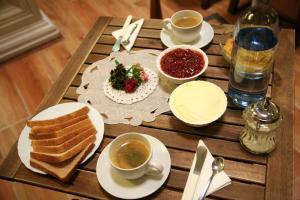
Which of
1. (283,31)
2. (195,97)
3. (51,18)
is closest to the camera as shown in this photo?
(195,97)

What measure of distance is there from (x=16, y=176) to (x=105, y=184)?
274 millimetres

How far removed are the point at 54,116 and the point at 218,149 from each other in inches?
20.5

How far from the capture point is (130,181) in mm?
847

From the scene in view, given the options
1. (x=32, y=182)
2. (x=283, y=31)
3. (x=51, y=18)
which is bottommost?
(x=51, y=18)

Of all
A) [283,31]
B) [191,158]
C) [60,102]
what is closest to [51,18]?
[60,102]

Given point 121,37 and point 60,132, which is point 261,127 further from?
point 121,37

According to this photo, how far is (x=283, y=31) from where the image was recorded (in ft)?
4.01

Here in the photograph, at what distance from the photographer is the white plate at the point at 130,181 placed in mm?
824

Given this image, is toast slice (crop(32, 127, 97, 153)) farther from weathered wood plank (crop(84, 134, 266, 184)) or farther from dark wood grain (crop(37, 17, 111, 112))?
dark wood grain (crop(37, 17, 111, 112))

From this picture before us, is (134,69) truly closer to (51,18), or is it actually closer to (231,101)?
(231,101)

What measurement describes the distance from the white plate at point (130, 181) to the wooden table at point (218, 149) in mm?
20

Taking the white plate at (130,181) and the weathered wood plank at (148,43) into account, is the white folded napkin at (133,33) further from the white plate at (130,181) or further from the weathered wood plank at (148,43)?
the white plate at (130,181)

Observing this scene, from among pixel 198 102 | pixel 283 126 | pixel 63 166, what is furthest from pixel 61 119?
pixel 283 126

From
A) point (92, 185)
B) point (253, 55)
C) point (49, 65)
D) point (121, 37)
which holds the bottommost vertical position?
→ point (49, 65)
